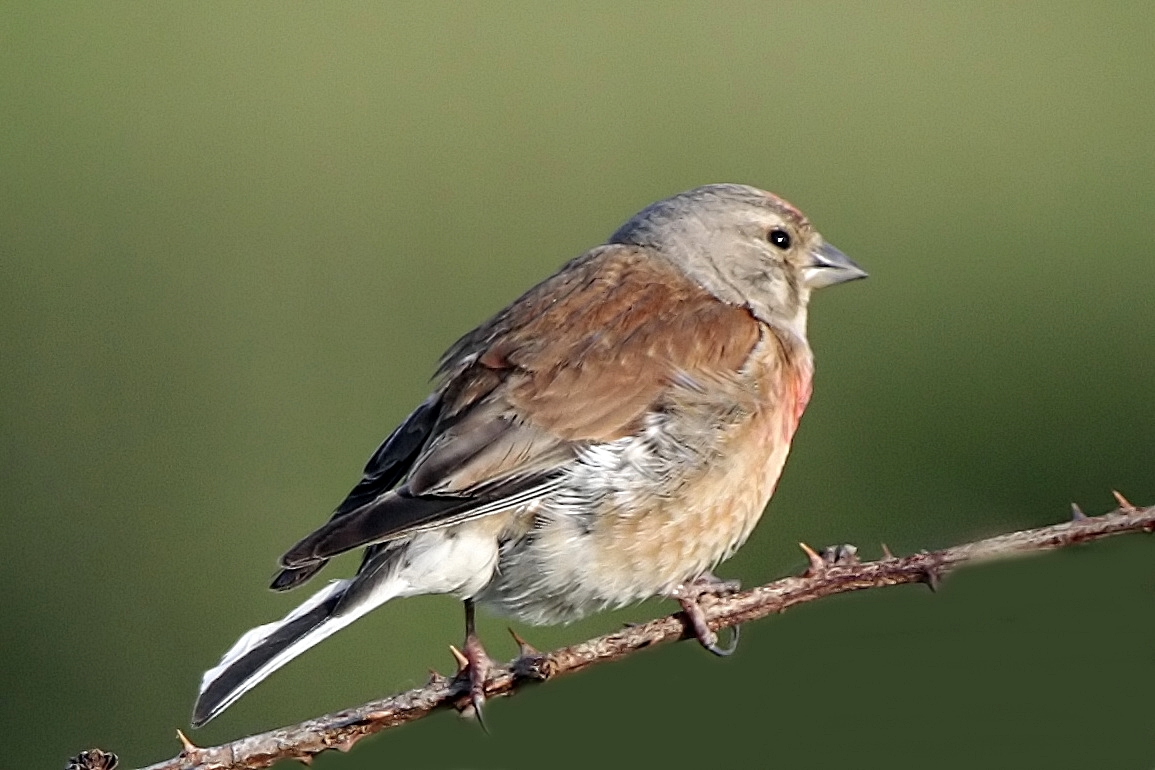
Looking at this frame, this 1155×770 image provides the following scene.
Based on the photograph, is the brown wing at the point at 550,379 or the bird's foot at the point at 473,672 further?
the brown wing at the point at 550,379

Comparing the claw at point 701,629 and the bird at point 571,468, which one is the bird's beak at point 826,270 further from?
the claw at point 701,629

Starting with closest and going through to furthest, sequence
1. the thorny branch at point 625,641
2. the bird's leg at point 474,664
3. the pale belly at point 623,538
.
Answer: the thorny branch at point 625,641 → the bird's leg at point 474,664 → the pale belly at point 623,538

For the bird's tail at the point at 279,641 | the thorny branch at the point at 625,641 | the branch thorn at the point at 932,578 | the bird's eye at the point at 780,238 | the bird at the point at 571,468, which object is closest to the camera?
the thorny branch at the point at 625,641

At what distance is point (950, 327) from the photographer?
8500 mm

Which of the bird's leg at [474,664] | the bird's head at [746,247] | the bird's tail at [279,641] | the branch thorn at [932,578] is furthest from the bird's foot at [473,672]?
the bird's head at [746,247]

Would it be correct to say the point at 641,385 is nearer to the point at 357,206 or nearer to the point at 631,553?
the point at 631,553

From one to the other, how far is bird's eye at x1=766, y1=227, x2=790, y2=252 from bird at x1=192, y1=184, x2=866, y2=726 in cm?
38

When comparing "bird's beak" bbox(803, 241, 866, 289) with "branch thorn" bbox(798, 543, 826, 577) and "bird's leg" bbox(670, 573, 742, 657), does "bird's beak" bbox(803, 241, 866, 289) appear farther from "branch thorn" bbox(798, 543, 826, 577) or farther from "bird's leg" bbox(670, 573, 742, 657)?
"branch thorn" bbox(798, 543, 826, 577)

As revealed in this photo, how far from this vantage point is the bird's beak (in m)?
4.89

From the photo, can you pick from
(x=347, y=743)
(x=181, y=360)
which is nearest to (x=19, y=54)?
(x=181, y=360)

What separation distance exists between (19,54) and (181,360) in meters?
3.29

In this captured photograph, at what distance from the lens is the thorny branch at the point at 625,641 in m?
2.79

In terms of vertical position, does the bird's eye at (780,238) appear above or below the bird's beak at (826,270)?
above

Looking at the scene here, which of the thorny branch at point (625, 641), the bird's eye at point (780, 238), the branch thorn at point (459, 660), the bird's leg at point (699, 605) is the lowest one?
the bird's leg at point (699, 605)
